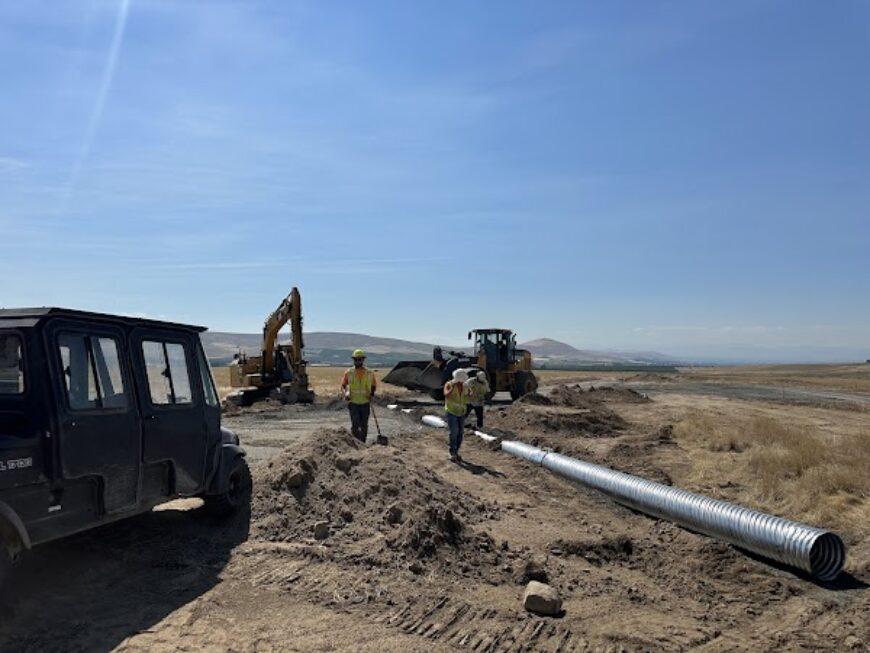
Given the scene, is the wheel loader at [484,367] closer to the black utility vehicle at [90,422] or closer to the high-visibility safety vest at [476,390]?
the high-visibility safety vest at [476,390]

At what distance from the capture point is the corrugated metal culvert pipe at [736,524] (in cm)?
746

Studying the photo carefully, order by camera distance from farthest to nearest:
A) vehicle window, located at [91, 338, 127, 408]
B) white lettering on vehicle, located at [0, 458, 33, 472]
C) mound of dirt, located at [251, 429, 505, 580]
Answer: mound of dirt, located at [251, 429, 505, 580] → vehicle window, located at [91, 338, 127, 408] → white lettering on vehicle, located at [0, 458, 33, 472]

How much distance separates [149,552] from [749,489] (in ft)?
29.6

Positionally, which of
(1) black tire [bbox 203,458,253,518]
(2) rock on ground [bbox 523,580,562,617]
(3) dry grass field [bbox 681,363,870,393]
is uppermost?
(1) black tire [bbox 203,458,253,518]

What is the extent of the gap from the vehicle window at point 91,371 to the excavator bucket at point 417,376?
2100 centimetres

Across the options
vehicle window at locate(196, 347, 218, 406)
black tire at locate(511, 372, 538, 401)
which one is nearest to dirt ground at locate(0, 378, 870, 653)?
vehicle window at locate(196, 347, 218, 406)

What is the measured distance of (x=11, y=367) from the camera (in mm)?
5637

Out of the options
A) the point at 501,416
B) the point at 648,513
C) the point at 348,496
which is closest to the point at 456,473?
the point at 648,513

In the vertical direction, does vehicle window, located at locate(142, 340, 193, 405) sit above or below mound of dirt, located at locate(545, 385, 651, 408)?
above

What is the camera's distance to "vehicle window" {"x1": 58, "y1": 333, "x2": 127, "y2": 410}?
582cm

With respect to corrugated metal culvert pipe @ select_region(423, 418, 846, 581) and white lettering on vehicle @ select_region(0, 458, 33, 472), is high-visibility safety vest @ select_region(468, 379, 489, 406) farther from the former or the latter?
white lettering on vehicle @ select_region(0, 458, 33, 472)

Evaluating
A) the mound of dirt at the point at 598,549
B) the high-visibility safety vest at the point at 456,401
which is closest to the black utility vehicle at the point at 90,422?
the mound of dirt at the point at 598,549

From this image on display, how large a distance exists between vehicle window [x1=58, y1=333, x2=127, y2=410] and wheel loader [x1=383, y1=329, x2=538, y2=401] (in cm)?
2135

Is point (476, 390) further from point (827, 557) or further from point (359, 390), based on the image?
point (827, 557)
